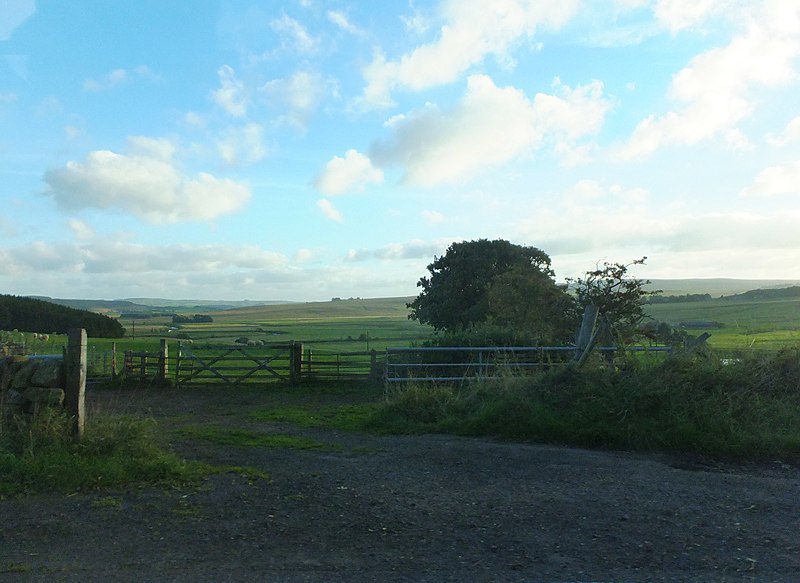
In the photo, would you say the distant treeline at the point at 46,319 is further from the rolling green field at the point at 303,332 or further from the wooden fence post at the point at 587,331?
the wooden fence post at the point at 587,331

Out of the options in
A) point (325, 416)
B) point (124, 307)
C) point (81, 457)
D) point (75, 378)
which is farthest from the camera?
point (124, 307)

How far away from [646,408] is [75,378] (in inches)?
337

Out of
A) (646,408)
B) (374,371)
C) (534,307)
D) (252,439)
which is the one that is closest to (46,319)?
(374,371)

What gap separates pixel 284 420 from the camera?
13281 millimetres

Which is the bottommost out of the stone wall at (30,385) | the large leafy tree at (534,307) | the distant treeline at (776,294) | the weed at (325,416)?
the weed at (325,416)

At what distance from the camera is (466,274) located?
34344 millimetres

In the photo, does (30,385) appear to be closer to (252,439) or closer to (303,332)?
(252,439)

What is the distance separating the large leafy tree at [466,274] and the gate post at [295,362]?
40.1 ft

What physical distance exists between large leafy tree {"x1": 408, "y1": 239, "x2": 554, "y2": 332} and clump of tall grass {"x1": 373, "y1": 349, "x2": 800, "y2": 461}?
20796mm

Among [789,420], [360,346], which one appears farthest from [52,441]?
[360,346]

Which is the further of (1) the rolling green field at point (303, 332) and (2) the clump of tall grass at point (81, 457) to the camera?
(1) the rolling green field at point (303, 332)

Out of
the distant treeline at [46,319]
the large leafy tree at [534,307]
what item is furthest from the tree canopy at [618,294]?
the distant treeline at [46,319]

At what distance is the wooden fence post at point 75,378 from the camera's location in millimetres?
8391

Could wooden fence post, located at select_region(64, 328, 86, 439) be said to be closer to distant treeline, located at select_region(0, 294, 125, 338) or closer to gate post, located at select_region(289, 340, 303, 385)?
gate post, located at select_region(289, 340, 303, 385)
